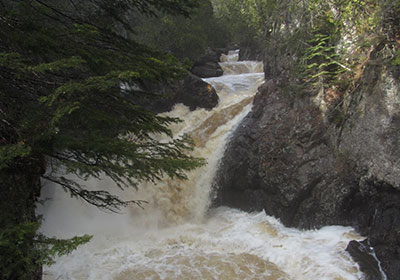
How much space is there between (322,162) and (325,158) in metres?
0.12

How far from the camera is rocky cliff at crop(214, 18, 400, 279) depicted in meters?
6.04

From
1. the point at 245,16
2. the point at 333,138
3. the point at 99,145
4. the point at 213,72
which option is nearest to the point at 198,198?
the point at 333,138

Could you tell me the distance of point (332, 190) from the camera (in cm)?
712

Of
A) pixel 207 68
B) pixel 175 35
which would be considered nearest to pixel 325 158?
pixel 207 68

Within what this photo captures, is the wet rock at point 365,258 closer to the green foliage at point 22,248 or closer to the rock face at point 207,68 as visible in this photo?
the green foliage at point 22,248

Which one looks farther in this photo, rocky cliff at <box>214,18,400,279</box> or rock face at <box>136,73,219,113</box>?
rock face at <box>136,73,219,113</box>

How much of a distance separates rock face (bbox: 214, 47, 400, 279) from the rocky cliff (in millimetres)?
21

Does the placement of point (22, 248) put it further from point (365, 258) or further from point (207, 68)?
point (207, 68)

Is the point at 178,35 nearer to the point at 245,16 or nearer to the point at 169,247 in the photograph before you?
the point at 245,16

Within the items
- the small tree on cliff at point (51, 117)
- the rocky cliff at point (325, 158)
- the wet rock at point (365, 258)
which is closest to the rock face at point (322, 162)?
the rocky cliff at point (325, 158)

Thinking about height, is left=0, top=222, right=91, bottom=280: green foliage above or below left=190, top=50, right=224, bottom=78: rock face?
below

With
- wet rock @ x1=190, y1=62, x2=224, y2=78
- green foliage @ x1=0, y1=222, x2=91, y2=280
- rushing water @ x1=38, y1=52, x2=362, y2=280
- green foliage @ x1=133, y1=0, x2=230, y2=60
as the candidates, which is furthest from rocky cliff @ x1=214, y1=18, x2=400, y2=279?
green foliage @ x1=133, y1=0, x2=230, y2=60

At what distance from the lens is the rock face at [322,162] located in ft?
19.8

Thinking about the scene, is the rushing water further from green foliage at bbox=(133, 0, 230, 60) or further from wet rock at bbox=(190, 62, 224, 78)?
green foliage at bbox=(133, 0, 230, 60)
